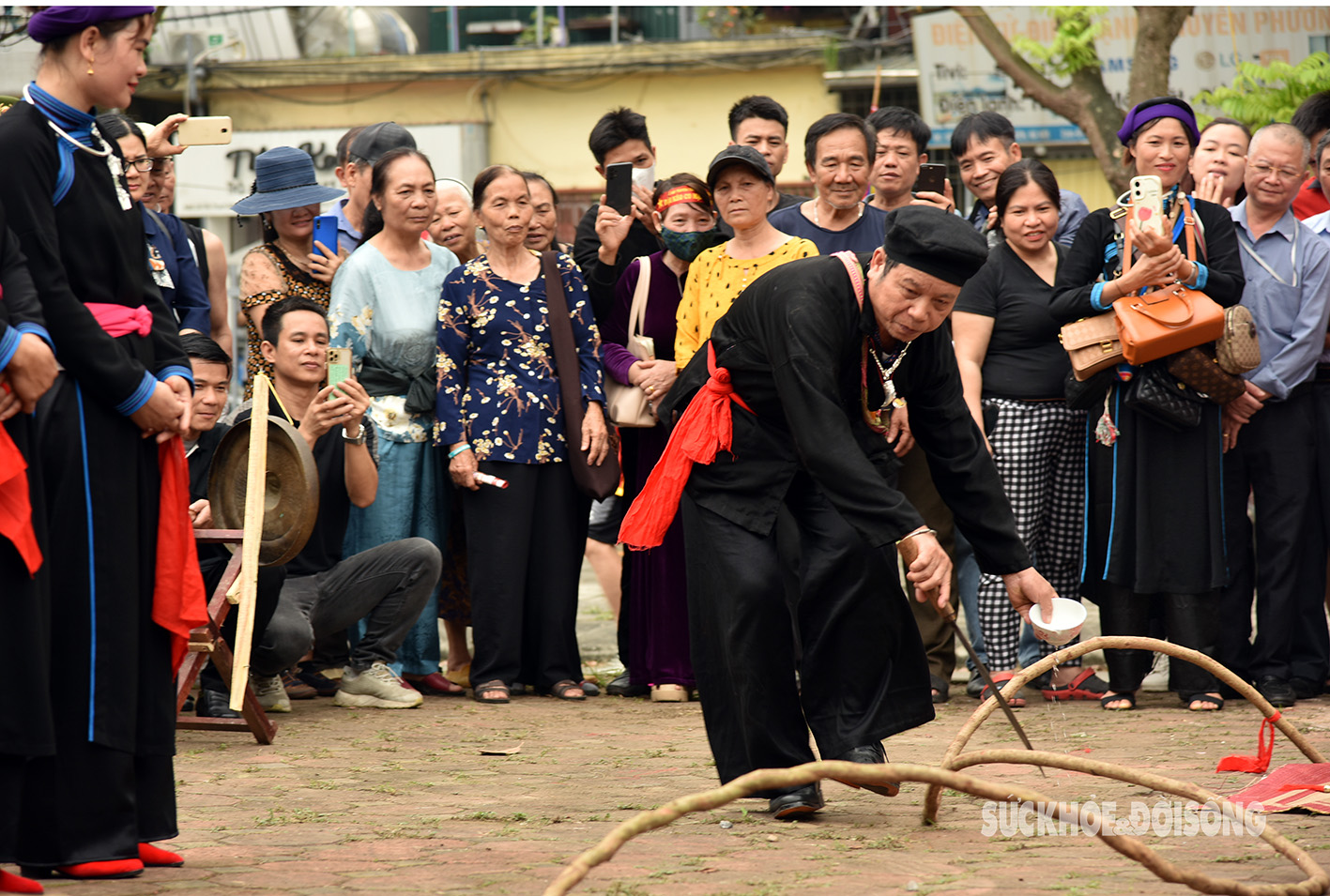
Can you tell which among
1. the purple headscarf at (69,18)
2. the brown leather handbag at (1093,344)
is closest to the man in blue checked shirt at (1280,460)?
the brown leather handbag at (1093,344)

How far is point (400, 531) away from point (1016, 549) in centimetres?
321

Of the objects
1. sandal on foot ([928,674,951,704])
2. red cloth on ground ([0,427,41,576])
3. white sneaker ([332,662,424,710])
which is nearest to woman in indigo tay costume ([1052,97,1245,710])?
sandal on foot ([928,674,951,704])

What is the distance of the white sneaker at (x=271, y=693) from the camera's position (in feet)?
19.7

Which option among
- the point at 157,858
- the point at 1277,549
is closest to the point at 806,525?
the point at 157,858

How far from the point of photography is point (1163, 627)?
20.6ft

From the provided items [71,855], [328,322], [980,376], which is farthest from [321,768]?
[980,376]

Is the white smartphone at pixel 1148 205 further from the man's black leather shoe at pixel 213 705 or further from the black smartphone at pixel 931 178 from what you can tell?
the man's black leather shoe at pixel 213 705

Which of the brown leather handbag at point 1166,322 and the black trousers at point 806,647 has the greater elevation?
the brown leather handbag at point 1166,322

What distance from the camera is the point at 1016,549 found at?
423 cm

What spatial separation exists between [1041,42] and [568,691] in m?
11.9

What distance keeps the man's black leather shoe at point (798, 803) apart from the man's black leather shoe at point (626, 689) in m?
2.51

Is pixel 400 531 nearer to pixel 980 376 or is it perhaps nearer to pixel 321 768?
pixel 321 768

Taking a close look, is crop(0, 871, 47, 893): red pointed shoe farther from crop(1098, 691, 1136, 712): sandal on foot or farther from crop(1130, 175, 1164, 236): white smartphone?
crop(1130, 175, 1164, 236): white smartphone

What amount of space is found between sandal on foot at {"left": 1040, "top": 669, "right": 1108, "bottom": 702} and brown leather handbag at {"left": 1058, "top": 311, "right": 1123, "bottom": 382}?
55.4 inches
